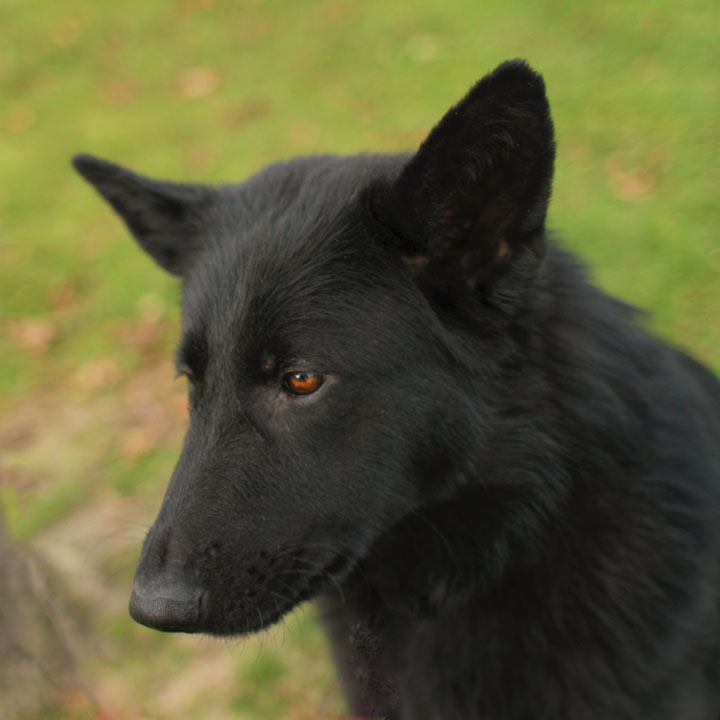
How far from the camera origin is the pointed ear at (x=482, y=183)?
165cm

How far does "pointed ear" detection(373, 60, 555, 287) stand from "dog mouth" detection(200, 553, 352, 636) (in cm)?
86

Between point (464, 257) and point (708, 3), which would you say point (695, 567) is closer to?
point (464, 257)

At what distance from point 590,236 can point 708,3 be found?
134 inches

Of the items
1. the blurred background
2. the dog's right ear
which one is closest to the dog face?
the dog's right ear

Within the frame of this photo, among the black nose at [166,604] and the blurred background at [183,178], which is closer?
the black nose at [166,604]

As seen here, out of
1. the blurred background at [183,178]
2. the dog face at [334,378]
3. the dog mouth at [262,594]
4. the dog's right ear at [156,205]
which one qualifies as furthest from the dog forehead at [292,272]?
the blurred background at [183,178]

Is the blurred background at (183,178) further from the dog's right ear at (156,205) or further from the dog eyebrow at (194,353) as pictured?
the dog eyebrow at (194,353)

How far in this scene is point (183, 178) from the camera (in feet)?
24.2

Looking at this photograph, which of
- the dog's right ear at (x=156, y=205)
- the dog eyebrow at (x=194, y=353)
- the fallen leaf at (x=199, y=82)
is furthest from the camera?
the fallen leaf at (x=199, y=82)

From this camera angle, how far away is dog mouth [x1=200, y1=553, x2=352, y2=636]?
1867 millimetres

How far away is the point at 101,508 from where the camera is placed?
4289 mm

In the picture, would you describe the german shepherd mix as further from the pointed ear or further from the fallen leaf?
the fallen leaf

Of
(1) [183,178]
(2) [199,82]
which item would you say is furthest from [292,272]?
(2) [199,82]

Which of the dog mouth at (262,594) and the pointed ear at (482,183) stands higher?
the pointed ear at (482,183)
